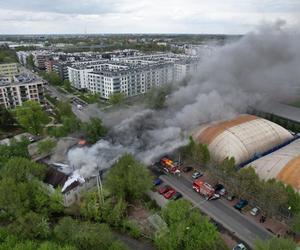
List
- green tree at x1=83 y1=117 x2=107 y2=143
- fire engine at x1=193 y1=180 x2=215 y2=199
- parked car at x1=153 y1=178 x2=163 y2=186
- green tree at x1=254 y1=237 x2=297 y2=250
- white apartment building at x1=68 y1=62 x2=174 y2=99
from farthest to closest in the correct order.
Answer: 1. white apartment building at x1=68 y1=62 x2=174 y2=99
2. green tree at x1=83 y1=117 x2=107 y2=143
3. parked car at x1=153 y1=178 x2=163 y2=186
4. fire engine at x1=193 y1=180 x2=215 y2=199
5. green tree at x1=254 y1=237 x2=297 y2=250

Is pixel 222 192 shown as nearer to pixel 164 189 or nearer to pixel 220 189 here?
pixel 220 189

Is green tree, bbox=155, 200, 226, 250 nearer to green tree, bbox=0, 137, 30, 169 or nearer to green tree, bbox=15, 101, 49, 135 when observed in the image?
green tree, bbox=0, 137, 30, 169

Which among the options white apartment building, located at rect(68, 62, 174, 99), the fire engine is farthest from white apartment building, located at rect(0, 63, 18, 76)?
the fire engine

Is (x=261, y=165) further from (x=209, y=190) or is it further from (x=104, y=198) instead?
(x=104, y=198)

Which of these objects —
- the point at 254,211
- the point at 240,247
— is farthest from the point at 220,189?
the point at 240,247

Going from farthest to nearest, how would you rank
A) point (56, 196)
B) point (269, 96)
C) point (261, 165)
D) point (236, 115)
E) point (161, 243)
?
point (269, 96) < point (236, 115) < point (261, 165) < point (56, 196) < point (161, 243)

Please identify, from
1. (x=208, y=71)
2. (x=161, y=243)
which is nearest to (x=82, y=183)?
(x=161, y=243)
